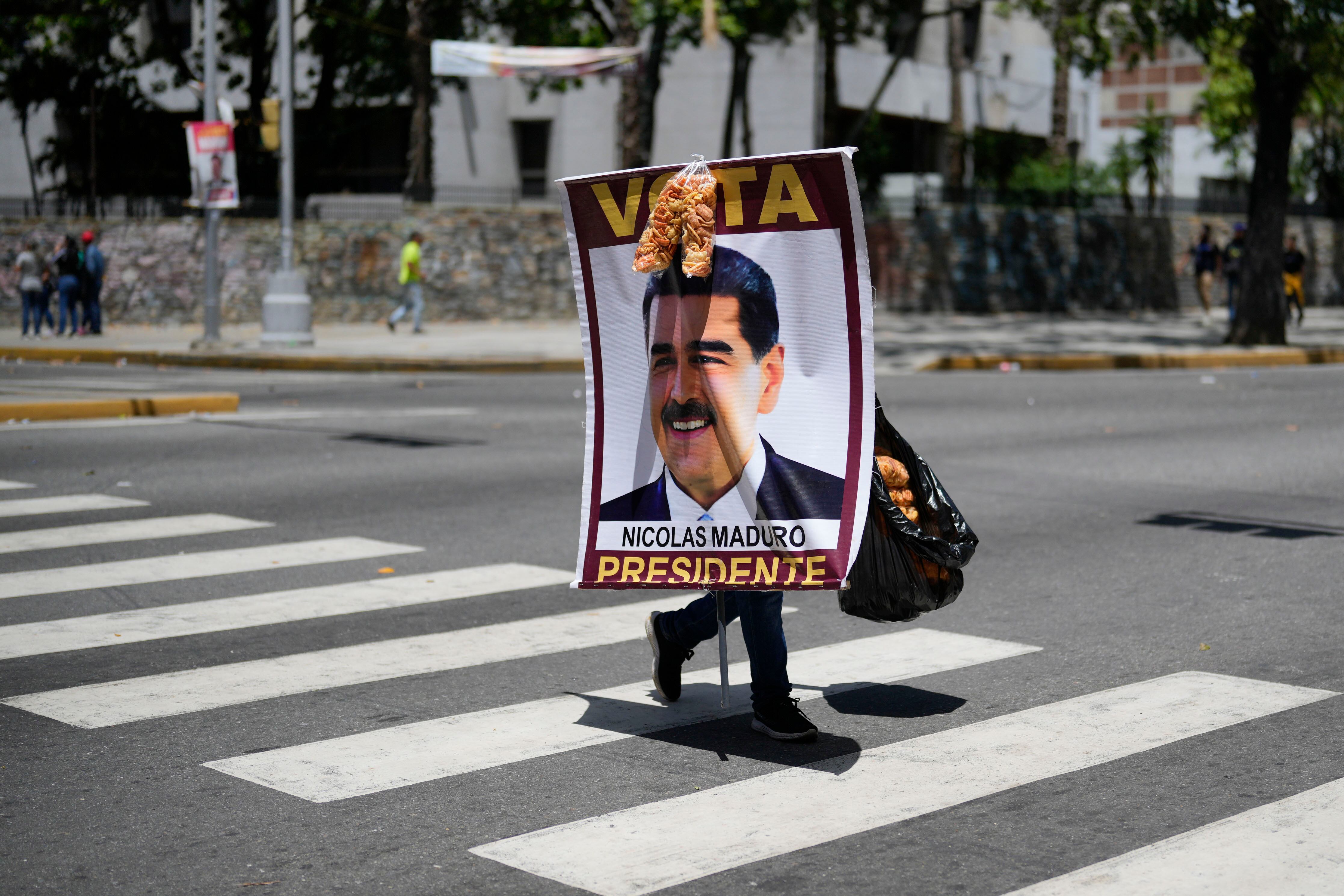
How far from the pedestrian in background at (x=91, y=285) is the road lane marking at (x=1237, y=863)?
25.4m

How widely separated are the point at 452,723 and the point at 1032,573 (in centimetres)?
361

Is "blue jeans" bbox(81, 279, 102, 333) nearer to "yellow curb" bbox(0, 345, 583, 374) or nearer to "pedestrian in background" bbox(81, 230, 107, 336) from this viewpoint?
"pedestrian in background" bbox(81, 230, 107, 336)

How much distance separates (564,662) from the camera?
5941mm

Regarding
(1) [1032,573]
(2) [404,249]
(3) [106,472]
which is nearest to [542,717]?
(1) [1032,573]

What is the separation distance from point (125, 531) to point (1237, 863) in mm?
6538

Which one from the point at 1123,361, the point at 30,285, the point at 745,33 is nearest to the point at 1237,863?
the point at 1123,361

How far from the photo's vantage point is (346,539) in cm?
845

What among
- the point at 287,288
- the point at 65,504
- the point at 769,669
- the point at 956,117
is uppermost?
the point at 956,117

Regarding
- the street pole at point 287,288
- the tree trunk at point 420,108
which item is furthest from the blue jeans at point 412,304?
the tree trunk at point 420,108

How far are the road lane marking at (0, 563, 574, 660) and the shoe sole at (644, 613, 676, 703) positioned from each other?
72.9 inches

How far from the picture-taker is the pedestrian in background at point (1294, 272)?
28266mm

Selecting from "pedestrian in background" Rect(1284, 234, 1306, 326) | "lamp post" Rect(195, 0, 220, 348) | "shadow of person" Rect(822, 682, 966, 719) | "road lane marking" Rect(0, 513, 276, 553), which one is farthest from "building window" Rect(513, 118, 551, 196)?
"shadow of person" Rect(822, 682, 966, 719)

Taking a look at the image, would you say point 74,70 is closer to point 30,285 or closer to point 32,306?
point 32,306

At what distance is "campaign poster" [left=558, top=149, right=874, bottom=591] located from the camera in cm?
468
